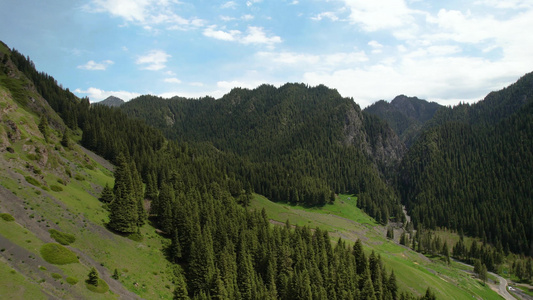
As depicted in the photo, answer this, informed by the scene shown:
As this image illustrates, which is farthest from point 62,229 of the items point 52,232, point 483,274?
point 483,274

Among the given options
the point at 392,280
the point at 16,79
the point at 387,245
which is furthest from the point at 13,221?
the point at 387,245

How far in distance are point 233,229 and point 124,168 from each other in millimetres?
39121

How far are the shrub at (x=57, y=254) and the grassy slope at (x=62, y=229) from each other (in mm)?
1136

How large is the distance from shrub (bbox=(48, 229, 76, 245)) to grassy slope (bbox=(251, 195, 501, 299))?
92836 millimetres

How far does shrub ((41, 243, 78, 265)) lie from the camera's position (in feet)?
166

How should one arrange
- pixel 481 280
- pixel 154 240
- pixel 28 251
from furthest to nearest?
1. pixel 481 280
2. pixel 154 240
3. pixel 28 251

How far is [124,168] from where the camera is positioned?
9081 cm

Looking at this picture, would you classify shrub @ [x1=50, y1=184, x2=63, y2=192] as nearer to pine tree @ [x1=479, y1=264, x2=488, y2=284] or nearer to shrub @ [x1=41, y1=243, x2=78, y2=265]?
shrub @ [x1=41, y1=243, x2=78, y2=265]

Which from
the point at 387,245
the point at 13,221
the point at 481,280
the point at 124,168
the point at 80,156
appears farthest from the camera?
the point at 387,245

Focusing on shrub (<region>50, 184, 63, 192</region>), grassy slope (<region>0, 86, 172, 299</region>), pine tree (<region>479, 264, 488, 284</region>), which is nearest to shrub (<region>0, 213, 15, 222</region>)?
grassy slope (<region>0, 86, 172, 299</region>)

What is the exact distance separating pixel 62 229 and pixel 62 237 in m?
A: 4.14

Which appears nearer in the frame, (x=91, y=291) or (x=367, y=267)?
(x=91, y=291)

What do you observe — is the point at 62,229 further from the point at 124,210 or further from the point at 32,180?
the point at 32,180

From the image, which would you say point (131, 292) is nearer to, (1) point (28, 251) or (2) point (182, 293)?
(2) point (182, 293)
